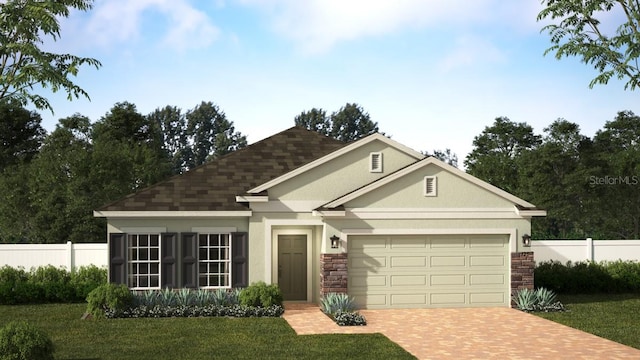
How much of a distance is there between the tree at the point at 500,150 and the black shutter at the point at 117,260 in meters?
34.4

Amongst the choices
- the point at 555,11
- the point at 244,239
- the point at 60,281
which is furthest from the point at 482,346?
the point at 60,281

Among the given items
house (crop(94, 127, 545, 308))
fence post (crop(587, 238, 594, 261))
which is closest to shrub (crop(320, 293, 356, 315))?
house (crop(94, 127, 545, 308))

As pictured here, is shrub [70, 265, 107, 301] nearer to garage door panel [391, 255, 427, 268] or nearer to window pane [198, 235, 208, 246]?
window pane [198, 235, 208, 246]

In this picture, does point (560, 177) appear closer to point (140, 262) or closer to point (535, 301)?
point (535, 301)

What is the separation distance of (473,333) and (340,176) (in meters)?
7.11

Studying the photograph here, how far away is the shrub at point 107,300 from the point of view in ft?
67.5

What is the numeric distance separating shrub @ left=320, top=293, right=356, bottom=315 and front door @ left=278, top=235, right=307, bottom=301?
2.40 meters

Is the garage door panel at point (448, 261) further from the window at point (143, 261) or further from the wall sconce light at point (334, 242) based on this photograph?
the window at point (143, 261)

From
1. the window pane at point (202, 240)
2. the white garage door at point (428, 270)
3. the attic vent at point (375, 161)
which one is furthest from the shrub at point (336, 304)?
the attic vent at point (375, 161)

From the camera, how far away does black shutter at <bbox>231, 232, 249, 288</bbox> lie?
22500 millimetres

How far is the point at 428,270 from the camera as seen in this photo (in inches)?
876

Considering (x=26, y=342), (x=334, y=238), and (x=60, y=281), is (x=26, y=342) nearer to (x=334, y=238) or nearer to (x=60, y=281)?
(x=334, y=238)

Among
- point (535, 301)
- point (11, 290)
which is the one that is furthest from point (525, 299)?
point (11, 290)

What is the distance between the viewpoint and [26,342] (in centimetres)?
1264
